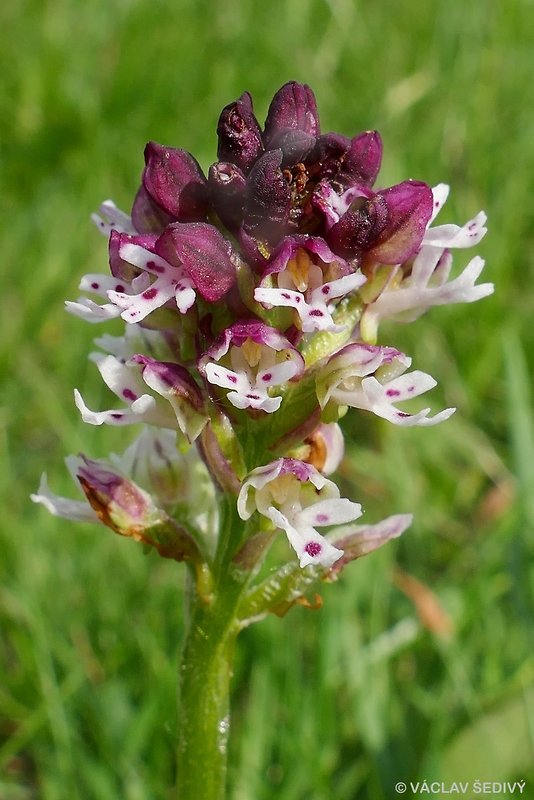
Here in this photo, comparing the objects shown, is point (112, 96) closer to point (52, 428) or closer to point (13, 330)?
point (13, 330)

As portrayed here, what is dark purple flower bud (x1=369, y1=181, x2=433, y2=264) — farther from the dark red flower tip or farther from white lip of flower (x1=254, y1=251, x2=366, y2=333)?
white lip of flower (x1=254, y1=251, x2=366, y2=333)

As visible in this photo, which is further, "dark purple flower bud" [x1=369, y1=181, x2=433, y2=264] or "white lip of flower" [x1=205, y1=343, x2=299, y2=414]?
"dark purple flower bud" [x1=369, y1=181, x2=433, y2=264]

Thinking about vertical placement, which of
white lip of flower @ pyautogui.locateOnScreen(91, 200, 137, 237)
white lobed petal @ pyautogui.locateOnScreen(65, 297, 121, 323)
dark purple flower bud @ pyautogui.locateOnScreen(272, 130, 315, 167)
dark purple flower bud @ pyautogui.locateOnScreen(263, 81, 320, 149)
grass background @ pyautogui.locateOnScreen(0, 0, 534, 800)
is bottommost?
grass background @ pyautogui.locateOnScreen(0, 0, 534, 800)

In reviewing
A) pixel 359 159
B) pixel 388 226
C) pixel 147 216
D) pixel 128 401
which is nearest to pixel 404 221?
pixel 388 226

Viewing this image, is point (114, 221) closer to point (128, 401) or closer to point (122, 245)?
point (122, 245)

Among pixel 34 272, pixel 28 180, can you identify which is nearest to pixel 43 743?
pixel 34 272

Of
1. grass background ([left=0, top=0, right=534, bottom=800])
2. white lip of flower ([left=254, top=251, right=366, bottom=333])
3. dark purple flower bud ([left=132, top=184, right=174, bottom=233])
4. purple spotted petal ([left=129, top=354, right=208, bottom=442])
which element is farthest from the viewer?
grass background ([left=0, top=0, right=534, bottom=800])

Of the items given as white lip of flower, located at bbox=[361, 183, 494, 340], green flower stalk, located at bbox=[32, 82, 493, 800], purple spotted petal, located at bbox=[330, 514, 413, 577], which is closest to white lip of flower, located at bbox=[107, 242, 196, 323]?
green flower stalk, located at bbox=[32, 82, 493, 800]

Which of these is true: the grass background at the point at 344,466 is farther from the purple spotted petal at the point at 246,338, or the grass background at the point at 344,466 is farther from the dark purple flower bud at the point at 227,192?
the dark purple flower bud at the point at 227,192
